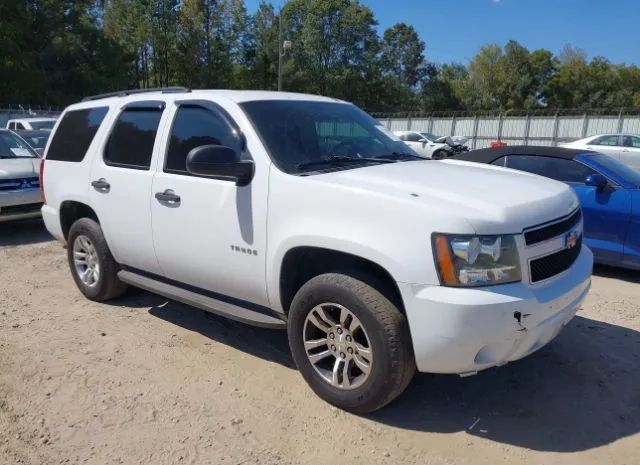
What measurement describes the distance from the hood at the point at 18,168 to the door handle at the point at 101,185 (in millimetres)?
4351

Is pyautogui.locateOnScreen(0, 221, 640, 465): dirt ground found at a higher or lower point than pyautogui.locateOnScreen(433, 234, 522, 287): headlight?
lower

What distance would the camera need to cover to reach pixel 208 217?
376 centimetres

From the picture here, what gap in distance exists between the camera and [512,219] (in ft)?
9.46

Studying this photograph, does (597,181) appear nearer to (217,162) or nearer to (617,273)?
(617,273)

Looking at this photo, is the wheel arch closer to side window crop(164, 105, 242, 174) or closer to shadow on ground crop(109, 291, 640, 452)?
shadow on ground crop(109, 291, 640, 452)

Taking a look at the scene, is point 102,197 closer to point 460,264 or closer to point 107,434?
point 107,434

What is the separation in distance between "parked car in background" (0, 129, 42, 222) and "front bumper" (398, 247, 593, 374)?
23.7 ft

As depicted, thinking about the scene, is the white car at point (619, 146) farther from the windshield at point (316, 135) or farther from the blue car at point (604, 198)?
the windshield at point (316, 135)

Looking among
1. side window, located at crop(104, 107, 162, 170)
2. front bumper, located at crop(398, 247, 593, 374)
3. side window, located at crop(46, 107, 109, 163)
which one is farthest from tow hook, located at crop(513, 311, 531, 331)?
side window, located at crop(46, 107, 109, 163)

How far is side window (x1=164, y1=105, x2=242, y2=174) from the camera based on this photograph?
387cm

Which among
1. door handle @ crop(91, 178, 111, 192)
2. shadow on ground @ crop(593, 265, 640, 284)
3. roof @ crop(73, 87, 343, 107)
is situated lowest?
shadow on ground @ crop(593, 265, 640, 284)

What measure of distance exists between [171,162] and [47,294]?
2424 mm

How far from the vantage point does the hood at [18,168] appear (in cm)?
821

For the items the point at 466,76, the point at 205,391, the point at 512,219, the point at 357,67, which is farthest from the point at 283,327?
the point at 466,76
